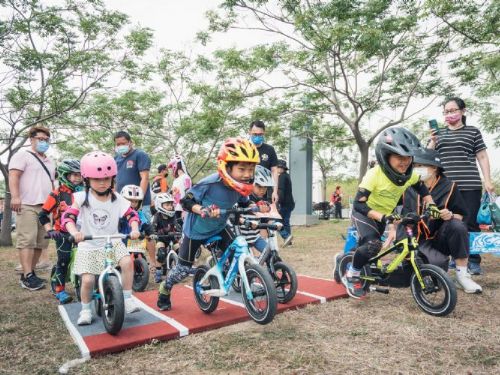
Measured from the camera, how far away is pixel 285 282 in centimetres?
452

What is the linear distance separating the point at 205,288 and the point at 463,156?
13.6 ft

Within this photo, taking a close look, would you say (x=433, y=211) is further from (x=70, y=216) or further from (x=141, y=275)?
(x=141, y=275)

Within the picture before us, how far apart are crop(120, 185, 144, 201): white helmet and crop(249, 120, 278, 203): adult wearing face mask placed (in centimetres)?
195

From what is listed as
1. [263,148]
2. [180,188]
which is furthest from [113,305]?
[180,188]

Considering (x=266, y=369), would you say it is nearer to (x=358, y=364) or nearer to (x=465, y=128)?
(x=358, y=364)

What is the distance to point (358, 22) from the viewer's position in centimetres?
1280

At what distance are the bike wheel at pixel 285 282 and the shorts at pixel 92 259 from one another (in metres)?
1.75

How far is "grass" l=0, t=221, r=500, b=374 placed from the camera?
2.92 meters

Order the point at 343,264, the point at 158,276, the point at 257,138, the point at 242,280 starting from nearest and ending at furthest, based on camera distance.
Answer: the point at 242,280, the point at 343,264, the point at 257,138, the point at 158,276

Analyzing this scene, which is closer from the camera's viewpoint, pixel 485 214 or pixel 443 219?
pixel 443 219

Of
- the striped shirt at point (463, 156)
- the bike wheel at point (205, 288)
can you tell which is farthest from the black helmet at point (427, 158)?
the bike wheel at point (205, 288)

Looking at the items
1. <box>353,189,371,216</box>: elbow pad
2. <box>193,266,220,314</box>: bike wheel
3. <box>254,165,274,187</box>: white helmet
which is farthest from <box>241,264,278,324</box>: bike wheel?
<box>254,165,274,187</box>: white helmet

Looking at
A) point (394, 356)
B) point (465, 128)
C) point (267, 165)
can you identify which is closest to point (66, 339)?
point (394, 356)

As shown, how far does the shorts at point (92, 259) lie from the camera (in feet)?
12.8
